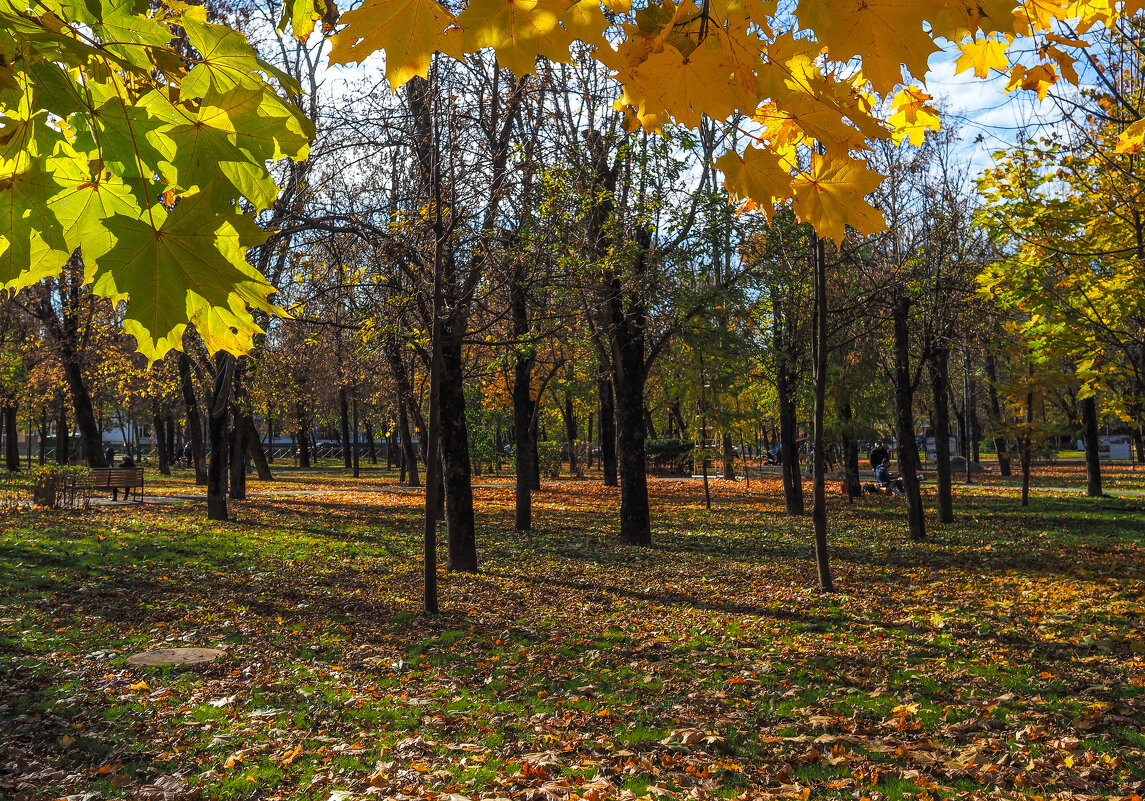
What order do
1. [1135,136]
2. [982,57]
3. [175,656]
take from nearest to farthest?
[982,57] → [1135,136] → [175,656]

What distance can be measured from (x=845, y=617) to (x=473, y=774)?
5.41 metres

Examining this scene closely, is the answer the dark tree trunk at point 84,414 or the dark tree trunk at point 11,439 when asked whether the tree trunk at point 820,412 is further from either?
the dark tree trunk at point 11,439

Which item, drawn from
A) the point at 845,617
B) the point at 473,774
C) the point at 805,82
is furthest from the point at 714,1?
the point at 845,617

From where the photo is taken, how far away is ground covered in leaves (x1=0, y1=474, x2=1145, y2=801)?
13.8 feet

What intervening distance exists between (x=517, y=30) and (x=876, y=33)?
73 cm

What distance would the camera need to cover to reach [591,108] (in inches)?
488

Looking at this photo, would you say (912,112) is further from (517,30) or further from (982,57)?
(517,30)

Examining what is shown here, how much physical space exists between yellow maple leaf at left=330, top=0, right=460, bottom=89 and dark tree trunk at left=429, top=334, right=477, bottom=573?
9237 millimetres

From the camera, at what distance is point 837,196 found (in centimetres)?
174

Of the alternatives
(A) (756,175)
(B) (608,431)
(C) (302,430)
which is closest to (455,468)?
(A) (756,175)

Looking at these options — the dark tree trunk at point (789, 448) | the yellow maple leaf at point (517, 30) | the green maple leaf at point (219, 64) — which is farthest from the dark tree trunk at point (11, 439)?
the yellow maple leaf at point (517, 30)

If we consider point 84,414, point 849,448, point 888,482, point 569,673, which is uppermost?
point 84,414

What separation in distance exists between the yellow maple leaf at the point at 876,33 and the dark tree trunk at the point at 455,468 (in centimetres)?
936

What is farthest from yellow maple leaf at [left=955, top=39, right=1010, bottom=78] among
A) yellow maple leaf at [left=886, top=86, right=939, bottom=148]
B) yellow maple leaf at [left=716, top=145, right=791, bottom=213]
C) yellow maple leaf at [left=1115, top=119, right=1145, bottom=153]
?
yellow maple leaf at [left=716, top=145, right=791, bottom=213]
